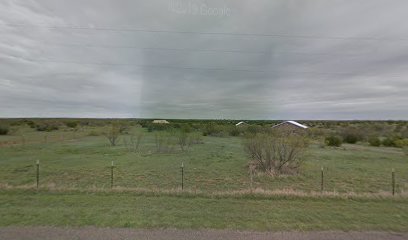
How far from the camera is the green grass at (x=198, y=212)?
20.6 ft

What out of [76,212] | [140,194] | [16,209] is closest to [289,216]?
[140,194]

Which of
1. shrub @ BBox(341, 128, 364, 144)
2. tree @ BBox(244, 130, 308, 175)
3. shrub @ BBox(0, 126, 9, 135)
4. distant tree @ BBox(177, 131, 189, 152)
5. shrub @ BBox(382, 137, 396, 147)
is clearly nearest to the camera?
tree @ BBox(244, 130, 308, 175)

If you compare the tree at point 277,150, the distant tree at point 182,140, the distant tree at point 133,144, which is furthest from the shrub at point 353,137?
the tree at point 277,150

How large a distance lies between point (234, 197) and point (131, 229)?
13.3 feet

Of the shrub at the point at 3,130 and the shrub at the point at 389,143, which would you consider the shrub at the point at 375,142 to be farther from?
the shrub at the point at 3,130

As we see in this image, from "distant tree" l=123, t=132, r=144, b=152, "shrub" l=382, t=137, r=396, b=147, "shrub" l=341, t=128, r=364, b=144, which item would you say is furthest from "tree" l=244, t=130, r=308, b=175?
"shrub" l=341, t=128, r=364, b=144

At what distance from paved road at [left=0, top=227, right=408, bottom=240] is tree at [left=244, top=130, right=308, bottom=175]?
10165mm

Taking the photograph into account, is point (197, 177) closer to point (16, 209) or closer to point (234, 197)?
point (234, 197)

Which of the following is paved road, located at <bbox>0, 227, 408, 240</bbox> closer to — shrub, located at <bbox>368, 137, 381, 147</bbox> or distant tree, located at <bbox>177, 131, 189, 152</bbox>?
distant tree, located at <bbox>177, 131, 189, 152</bbox>

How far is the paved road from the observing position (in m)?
5.45

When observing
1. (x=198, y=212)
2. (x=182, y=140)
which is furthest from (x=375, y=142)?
(x=198, y=212)

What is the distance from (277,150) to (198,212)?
10408mm

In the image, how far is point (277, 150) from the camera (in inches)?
648

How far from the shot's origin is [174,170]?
17.3 metres
